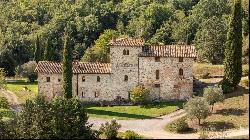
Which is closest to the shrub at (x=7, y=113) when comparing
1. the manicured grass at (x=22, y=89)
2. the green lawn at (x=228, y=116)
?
the manicured grass at (x=22, y=89)

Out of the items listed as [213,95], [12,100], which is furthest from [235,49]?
[12,100]

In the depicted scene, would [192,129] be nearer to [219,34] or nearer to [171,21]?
[219,34]

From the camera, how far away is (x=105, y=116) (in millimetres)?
67750

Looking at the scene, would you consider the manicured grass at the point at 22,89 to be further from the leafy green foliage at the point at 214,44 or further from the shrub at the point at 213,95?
the shrub at the point at 213,95

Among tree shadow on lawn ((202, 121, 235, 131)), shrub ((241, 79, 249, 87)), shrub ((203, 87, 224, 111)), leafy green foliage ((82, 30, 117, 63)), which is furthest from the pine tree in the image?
leafy green foliage ((82, 30, 117, 63))

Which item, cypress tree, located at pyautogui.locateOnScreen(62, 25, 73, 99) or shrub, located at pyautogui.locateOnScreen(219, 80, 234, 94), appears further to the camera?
cypress tree, located at pyautogui.locateOnScreen(62, 25, 73, 99)

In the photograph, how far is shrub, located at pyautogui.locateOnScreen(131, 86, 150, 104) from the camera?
71875 millimetres

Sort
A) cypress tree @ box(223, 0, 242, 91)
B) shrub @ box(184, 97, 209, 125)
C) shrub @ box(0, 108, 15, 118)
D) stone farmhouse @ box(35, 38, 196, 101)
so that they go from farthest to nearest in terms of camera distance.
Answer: stone farmhouse @ box(35, 38, 196, 101) → shrub @ box(0, 108, 15, 118) → cypress tree @ box(223, 0, 242, 91) → shrub @ box(184, 97, 209, 125)

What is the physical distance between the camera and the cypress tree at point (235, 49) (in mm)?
66562

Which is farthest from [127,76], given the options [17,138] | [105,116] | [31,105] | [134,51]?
[17,138]

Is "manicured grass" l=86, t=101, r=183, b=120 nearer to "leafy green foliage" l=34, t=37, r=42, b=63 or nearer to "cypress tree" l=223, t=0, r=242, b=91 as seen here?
"cypress tree" l=223, t=0, r=242, b=91

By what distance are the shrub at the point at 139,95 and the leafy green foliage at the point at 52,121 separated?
2045 cm

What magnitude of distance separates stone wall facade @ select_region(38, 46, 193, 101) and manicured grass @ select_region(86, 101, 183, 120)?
2308 mm

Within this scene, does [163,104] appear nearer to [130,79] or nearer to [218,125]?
[130,79]
